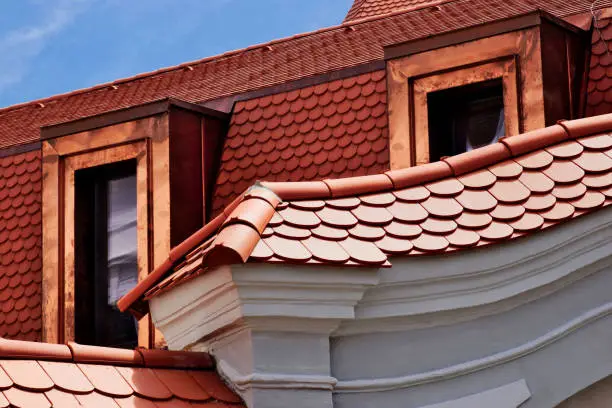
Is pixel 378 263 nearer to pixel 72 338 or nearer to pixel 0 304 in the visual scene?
pixel 72 338

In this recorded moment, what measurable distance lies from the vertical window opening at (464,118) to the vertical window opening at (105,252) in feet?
9.99

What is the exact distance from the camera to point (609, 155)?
26.4ft

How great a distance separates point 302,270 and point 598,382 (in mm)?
1923

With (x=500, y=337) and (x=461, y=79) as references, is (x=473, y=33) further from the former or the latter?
(x=500, y=337)

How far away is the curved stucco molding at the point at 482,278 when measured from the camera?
733 centimetres

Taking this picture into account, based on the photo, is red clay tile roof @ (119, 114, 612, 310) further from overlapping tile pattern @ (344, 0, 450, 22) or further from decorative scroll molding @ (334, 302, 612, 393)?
overlapping tile pattern @ (344, 0, 450, 22)

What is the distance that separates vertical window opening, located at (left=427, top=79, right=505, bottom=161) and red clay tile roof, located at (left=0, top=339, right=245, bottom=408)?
15.7 feet

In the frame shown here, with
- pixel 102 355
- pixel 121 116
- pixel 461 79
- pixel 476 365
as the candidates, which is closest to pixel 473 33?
pixel 461 79

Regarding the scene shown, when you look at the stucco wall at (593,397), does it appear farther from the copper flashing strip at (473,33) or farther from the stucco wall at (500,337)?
the copper flashing strip at (473,33)

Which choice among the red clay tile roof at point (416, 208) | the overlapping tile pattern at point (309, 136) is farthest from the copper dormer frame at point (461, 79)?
the red clay tile roof at point (416, 208)

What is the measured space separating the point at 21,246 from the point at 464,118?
15.7ft

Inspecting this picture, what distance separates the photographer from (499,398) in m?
7.53

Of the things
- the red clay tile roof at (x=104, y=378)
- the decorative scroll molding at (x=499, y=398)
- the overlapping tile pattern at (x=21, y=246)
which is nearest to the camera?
the red clay tile roof at (x=104, y=378)

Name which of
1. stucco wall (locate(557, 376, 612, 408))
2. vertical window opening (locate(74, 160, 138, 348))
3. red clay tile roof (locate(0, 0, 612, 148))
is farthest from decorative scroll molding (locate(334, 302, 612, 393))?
vertical window opening (locate(74, 160, 138, 348))
